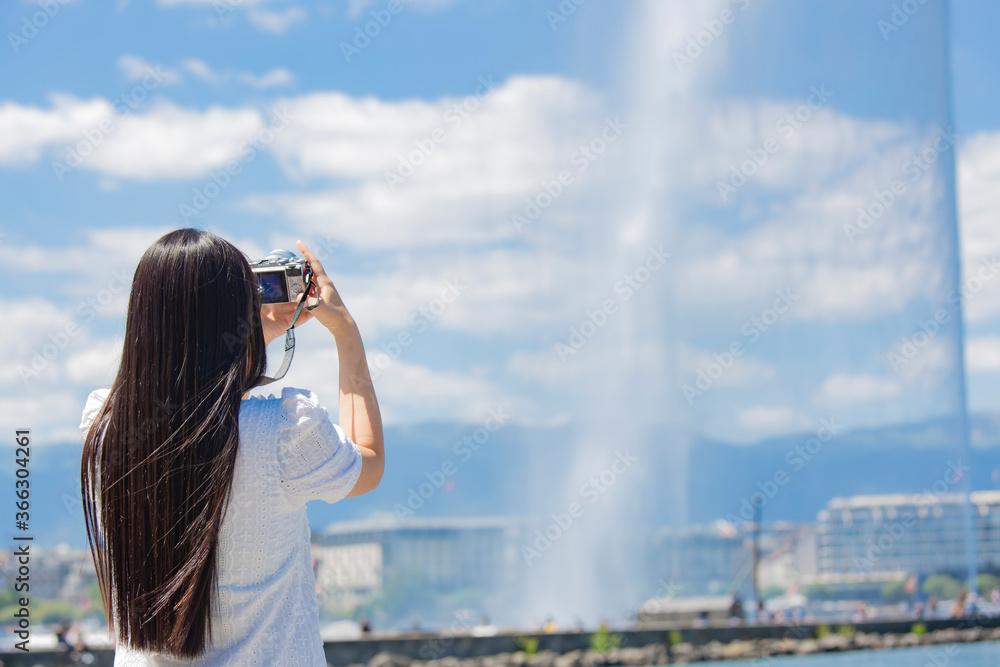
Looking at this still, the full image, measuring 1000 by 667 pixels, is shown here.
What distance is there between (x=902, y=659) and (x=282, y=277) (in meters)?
23.9

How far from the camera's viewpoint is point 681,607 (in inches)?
1149

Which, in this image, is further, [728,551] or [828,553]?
[828,553]

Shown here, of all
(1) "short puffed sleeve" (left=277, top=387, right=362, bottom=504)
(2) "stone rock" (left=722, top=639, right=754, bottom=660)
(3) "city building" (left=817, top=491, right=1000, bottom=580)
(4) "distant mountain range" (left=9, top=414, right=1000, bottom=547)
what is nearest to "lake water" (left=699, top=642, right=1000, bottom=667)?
(2) "stone rock" (left=722, top=639, right=754, bottom=660)

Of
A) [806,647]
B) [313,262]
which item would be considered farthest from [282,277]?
[806,647]

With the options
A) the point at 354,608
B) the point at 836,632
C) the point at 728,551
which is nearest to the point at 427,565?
the point at 354,608

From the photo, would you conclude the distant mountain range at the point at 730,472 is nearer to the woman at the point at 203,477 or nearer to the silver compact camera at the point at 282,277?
the woman at the point at 203,477

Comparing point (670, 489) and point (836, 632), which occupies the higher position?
point (670, 489)

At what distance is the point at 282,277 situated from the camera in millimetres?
1965

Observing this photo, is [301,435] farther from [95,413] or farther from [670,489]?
[670,489]

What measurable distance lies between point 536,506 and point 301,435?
38.0m

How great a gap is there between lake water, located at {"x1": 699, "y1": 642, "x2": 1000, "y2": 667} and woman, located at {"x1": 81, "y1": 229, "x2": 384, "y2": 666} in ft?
68.7

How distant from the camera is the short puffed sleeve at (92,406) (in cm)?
187

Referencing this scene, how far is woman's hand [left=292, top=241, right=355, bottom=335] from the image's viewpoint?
2.00 m

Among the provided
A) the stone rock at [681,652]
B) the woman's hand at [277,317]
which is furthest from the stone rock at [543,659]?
the woman's hand at [277,317]
